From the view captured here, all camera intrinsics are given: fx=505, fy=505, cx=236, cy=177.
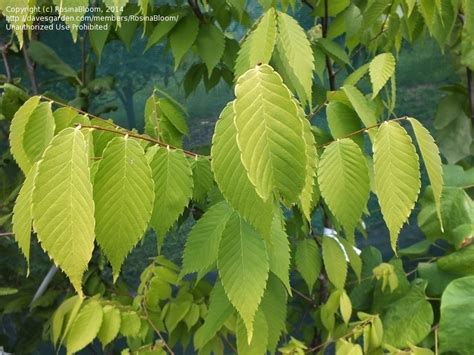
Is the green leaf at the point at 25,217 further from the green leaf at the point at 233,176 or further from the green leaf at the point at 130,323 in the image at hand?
the green leaf at the point at 130,323

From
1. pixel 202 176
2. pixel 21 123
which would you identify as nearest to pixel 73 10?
pixel 21 123

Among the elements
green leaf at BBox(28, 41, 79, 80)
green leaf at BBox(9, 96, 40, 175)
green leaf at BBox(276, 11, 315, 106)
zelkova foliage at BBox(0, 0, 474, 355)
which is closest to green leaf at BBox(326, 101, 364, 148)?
zelkova foliage at BBox(0, 0, 474, 355)

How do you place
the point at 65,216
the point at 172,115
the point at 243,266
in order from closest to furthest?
1. the point at 65,216
2. the point at 243,266
3. the point at 172,115

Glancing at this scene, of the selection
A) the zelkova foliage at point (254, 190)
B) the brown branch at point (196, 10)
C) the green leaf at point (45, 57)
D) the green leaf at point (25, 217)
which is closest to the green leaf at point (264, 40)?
the zelkova foliage at point (254, 190)

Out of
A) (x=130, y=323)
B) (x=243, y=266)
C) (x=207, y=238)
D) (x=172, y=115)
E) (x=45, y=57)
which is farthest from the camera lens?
(x=45, y=57)

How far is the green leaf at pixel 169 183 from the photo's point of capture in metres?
0.45

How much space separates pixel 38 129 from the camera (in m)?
0.44

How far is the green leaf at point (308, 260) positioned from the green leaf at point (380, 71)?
29 centimetres

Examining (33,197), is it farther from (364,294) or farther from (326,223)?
(364,294)

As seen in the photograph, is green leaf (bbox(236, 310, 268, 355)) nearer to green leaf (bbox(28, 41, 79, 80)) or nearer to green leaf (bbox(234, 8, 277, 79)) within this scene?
green leaf (bbox(234, 8, 277, 79))

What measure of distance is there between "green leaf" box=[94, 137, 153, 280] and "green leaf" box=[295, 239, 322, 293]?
0.49 m

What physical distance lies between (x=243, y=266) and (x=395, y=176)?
5.4 inches

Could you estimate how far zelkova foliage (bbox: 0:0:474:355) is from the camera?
0.95 ft

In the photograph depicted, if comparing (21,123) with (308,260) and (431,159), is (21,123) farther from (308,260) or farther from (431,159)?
(308,260)
